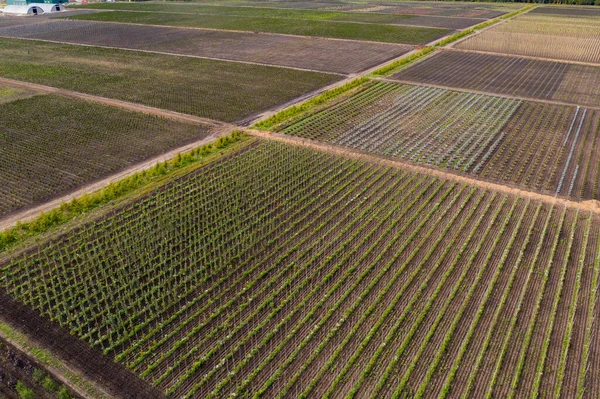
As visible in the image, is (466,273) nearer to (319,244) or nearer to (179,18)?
(319,244)

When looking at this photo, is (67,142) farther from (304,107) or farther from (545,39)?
(545,39)

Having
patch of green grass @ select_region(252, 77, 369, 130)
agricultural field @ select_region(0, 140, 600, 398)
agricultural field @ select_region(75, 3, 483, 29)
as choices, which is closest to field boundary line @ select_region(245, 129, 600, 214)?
agricultural field @ select_region(0, 140, 600, 398)

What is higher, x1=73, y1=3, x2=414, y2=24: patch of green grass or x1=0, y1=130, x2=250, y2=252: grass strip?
x1=73, y1=3, x2=414, y2=24: patch of green grass

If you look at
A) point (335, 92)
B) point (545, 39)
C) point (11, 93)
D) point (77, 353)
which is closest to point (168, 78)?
point (11, 93)

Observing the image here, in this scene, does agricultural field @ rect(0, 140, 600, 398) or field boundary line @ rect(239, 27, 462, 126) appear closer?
agricultural field @ rect(0, 140, 600, 398)

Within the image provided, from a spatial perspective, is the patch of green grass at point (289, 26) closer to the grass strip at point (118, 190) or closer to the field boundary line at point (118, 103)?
the field boundary line at point (118, 103)

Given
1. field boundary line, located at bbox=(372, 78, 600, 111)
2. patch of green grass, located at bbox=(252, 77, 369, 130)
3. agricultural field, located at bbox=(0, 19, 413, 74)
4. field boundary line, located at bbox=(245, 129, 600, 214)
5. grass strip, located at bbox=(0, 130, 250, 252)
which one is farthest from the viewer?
agricultural field, located at bbox=(0, 19, 413, 74)

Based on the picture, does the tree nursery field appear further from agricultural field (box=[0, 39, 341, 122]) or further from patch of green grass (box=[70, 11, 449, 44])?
patch of green grass (box=[70, 11, 449, 44])
